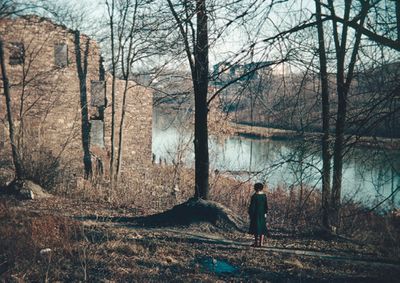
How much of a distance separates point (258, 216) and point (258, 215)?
0.07ft

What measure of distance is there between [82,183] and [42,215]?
554cm

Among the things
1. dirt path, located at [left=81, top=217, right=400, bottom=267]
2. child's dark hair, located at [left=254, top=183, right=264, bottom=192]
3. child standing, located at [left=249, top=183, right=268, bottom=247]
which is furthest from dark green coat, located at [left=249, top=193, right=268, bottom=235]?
dirt path, located at [left=81, top=217, right=400, bottom=267]

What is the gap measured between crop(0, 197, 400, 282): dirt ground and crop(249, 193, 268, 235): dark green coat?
35 cm

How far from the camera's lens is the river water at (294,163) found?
6.55 m

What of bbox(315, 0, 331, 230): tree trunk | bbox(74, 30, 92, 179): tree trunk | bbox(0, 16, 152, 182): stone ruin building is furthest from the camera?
bbox(74, 30, 92, 179): tree trunk

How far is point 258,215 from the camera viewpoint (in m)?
7.20

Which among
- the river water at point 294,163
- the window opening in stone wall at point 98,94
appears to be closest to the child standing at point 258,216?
Result: the river water at point 294,163

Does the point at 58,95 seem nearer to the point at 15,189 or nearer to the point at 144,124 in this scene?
the point at 144,124

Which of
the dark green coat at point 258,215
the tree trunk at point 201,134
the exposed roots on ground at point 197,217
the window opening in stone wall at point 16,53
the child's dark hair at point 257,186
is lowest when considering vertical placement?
the exposed roots on ground at point 197,217

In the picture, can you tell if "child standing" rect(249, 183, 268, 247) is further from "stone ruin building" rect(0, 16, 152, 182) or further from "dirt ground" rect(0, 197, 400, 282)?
"stone ruin building" rect(0, 16, 152, 182)

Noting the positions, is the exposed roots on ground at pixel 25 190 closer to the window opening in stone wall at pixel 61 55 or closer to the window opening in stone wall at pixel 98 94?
the window opening in stone wall at pixel 61 55

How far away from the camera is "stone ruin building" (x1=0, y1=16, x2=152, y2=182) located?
50.0 ft

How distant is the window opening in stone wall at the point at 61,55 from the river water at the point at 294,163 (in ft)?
18.8

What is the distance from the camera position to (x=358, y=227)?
1002 cm
